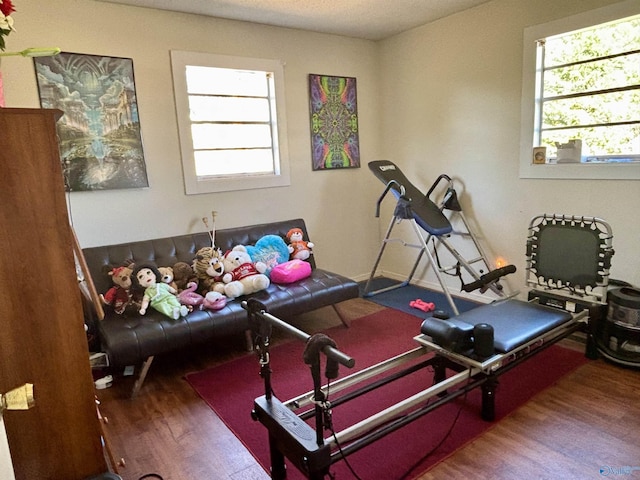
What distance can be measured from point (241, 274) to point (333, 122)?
1939 mm

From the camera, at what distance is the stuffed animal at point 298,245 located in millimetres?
3654

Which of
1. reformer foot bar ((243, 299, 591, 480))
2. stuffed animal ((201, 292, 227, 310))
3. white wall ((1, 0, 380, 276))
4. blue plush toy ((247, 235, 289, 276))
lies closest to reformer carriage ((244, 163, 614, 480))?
reformer foot bar ((243, 299, 591, 480))

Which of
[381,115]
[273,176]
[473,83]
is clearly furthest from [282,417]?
[381,115]

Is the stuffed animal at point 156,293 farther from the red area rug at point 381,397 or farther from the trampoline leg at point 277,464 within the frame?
the trampoline leg at point 277,464

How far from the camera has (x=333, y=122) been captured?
4.30 m

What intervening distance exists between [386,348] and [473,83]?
2.36m

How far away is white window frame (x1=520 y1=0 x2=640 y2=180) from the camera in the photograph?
280 centimetres

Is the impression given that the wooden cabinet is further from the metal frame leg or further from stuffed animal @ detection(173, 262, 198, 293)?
stuffed animal @ detection(173, 262, 198, 293)

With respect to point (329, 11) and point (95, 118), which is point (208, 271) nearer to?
point (95, 118)

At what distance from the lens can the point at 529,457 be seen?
6.28ft

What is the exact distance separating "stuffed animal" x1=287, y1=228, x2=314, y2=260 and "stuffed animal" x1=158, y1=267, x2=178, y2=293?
1007 mm

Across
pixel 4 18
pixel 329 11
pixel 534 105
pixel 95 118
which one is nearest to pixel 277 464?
pixel 4 18

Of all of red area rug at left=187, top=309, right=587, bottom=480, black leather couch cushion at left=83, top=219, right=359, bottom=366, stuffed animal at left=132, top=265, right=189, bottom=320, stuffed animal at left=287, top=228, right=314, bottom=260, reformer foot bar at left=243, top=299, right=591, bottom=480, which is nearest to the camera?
reformer foot bar at left=243, top=299, right=591, bottom=480

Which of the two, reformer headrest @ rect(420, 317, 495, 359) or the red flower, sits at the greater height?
the red flower
